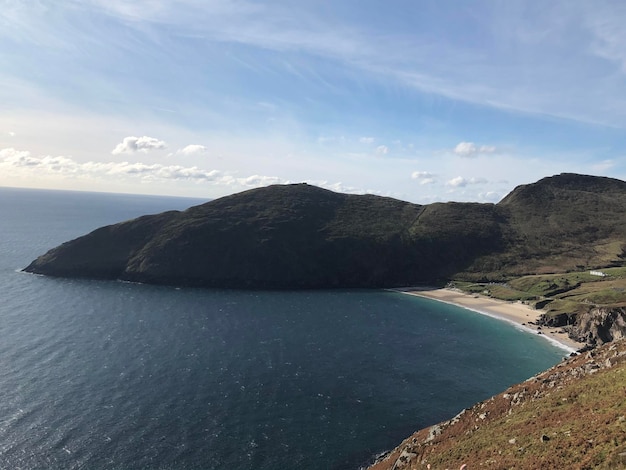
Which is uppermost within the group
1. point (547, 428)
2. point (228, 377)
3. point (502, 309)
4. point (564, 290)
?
point (547, 428)

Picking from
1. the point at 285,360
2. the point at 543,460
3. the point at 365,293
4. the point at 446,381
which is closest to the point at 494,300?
the point at 365,293

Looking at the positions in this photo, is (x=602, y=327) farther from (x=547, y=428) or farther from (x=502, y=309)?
(x=547, y=428)

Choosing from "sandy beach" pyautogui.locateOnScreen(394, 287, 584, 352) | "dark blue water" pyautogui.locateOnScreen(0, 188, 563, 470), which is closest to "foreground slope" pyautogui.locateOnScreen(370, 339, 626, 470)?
"dark blue water" pyautogui.locateOnScreen(0, 188, 563, 470)

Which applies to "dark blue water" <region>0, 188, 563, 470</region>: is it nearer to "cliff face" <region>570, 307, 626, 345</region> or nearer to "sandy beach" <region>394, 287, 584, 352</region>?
"sandy beach" <region>394, 287, 584, 352</region>

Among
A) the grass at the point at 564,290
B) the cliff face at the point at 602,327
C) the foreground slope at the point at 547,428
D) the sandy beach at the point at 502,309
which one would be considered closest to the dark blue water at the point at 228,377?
the sandy beach at the point at 502,309

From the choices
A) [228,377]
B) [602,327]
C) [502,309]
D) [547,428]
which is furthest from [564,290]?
[547,428]

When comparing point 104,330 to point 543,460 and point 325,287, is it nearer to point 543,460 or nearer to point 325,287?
point 325,287
